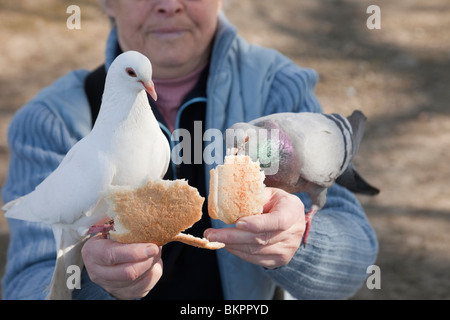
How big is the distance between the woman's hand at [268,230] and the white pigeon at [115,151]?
0.29 feet

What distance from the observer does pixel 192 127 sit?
0.75 metres

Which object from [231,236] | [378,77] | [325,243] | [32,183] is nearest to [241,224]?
[231,236]

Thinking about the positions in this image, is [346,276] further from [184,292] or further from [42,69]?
[42,69]

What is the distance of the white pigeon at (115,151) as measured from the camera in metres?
0.42

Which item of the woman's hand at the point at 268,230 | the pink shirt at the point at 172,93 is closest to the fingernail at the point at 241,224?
the woman's hand at the point at 268,230

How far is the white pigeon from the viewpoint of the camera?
424 millimetres

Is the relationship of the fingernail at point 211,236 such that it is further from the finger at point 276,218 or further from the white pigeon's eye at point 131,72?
the white pigeon's eye at point 131,72

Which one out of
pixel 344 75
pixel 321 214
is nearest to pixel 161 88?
pixel 321 214

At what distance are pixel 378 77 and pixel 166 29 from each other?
1.63m

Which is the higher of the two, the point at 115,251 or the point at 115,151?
the point at 115,151

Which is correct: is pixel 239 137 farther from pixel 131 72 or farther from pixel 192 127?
pixel 192 127

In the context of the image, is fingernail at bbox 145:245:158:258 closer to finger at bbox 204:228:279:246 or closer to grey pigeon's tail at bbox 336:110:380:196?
finger at bbox 204:228:279:246


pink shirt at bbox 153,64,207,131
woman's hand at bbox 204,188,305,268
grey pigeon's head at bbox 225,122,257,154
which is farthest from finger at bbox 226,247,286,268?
pink shirt at bbox 153,64,207,131

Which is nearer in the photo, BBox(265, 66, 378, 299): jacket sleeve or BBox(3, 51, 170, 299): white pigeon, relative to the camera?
BBox(3, 51, 170, 299): white pigeon
